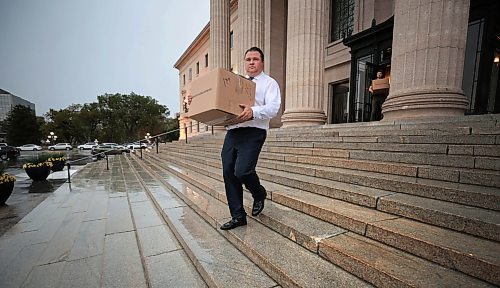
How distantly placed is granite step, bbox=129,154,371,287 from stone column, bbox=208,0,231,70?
12.2 m

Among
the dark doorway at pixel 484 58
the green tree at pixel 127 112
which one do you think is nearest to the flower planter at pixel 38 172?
the dark doorway at pixel 484 58

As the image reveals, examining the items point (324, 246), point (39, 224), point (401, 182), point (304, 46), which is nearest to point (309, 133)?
point (304, 46)

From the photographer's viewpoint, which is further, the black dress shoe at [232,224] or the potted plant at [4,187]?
the potted plant at [4,187]

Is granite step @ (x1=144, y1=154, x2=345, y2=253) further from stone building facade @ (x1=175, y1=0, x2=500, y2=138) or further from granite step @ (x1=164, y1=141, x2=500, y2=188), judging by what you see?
stone building facade @ (x1=175, y1=0, x2=500, y2=138)

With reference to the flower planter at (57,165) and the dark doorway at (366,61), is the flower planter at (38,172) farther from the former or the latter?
the dark doorway at (366,61)

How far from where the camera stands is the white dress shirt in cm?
216

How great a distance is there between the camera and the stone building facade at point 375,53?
4.78m

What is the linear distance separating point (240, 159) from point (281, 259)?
0.96 m

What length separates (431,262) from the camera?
160 centimetres

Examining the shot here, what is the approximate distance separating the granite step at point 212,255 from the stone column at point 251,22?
8903mm

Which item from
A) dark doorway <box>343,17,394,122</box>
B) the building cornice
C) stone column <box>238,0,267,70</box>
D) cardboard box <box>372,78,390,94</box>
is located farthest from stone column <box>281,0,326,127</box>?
the building cornice

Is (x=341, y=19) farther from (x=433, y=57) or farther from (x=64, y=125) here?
(x=64, y=125)

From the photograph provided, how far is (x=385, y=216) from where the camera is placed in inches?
85.9

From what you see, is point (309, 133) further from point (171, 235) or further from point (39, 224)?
point (39, 224)
